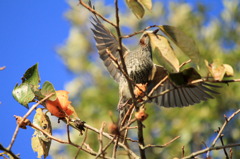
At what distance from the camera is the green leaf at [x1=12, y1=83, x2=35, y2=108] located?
1.45 meters

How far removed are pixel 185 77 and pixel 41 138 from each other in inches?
25.5

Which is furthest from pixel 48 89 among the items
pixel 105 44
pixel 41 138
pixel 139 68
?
pixel 105 44

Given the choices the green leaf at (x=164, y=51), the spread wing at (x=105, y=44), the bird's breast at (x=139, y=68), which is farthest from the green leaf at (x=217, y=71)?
the spread wing at (x=105, y=44)

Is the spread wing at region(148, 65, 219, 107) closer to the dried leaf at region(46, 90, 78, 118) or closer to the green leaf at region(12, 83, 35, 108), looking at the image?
the dried leaf at region(46, 90, 78, 118)

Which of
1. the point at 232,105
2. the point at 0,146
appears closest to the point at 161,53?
the point at 0,146

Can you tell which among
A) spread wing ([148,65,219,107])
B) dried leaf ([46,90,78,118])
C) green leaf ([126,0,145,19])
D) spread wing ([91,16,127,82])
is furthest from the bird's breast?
green leaf ([126,0,145,19])

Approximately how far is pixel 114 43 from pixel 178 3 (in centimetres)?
410

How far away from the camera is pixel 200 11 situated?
745 centimetres

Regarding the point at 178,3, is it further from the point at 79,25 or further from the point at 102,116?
the point at 102,116

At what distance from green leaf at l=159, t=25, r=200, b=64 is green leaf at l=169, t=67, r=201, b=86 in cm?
10

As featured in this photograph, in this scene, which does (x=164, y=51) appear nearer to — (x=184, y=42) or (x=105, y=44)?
(x=184, y=42)

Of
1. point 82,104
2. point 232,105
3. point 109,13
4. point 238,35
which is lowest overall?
point 232,105

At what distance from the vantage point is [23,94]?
146cm

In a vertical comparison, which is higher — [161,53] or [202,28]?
[161,53]
